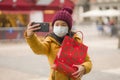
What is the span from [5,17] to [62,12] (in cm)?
2211

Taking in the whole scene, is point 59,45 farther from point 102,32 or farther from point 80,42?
point 102,32

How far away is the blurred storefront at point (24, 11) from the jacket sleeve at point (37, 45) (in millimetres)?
20327

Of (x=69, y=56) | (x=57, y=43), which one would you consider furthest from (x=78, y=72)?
(x=57, y=43)

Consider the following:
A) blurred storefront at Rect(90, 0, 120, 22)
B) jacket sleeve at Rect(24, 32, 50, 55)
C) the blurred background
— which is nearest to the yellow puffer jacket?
jacket sleeve at Rect(24, 32, 50, 55)

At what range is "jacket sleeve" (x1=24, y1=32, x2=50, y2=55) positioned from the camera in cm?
404

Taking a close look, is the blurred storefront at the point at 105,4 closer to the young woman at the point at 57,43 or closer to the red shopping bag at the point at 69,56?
the young woman at the point at 57,43

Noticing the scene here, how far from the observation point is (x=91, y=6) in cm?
8600

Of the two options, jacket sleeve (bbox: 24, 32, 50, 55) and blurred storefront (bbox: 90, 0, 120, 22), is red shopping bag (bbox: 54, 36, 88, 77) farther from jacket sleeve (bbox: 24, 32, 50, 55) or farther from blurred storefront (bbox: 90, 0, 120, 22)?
blurred storefront (bbox: 90, 0, 120, 22)

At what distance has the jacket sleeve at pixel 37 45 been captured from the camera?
4043 millimetres

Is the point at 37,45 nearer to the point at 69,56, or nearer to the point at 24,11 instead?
the point at 69,56

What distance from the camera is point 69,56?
4.13 metres

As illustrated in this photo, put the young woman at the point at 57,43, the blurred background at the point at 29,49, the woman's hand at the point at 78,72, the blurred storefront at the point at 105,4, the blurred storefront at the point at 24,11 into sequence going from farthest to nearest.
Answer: the blurred storefront at the point at 105,4 → the blurred storefront at the point at 24,11 → the blurred background at the point at 29,49 → the young woman at the point at 57,43 → the woman's hand at the point at 78,72

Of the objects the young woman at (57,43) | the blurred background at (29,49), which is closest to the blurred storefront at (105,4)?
the blurred background at (29,49)

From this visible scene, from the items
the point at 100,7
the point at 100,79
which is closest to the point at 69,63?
the point at 100,79
